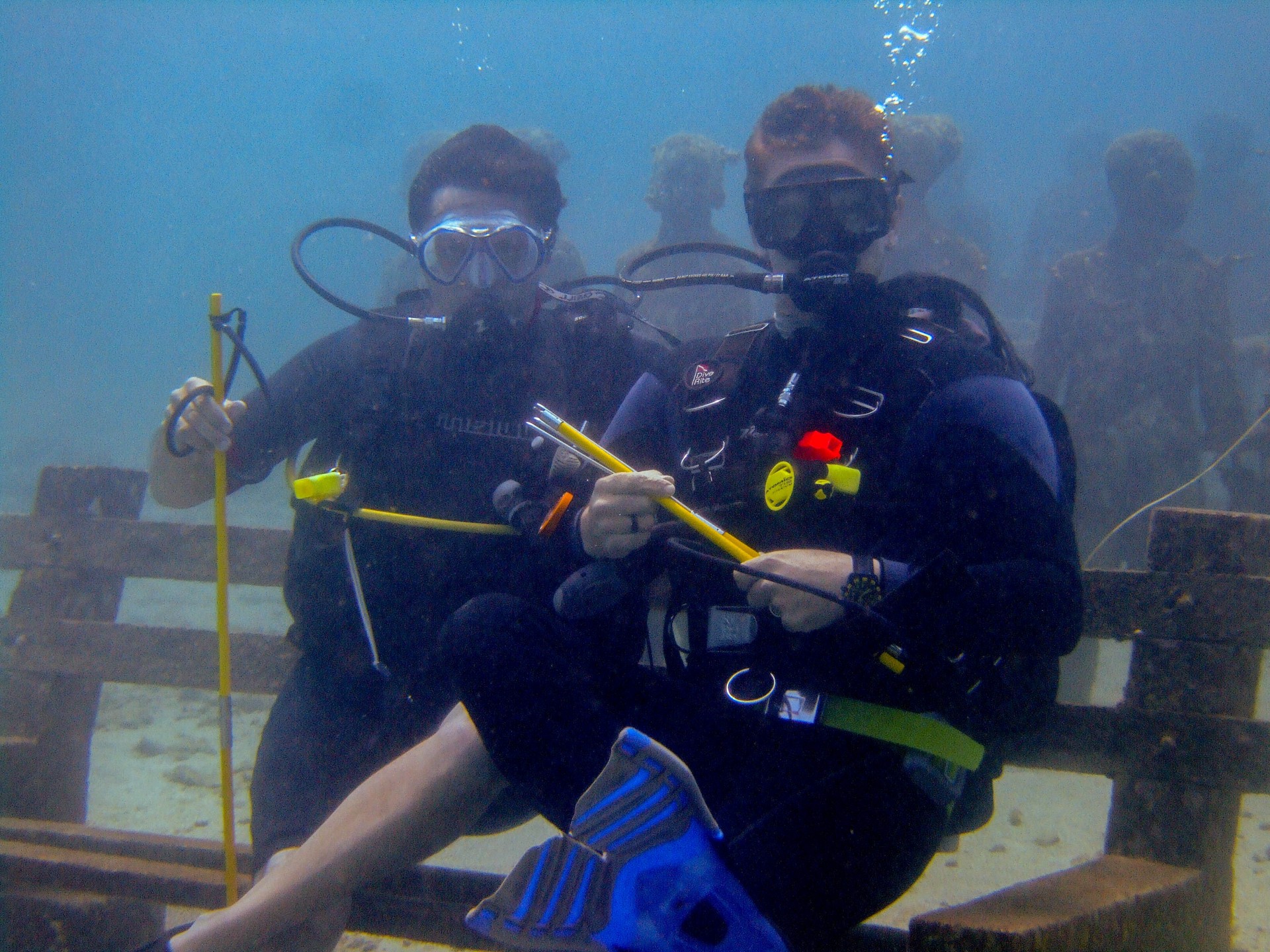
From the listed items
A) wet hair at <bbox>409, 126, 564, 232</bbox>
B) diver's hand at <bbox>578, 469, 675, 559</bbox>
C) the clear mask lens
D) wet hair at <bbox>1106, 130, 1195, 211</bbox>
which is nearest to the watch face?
diver's hand at <bbox>578, 469, 675, 559</bbox>

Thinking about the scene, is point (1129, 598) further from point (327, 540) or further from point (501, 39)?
point (501, 39)

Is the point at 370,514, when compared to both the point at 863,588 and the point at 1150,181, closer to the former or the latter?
the point at 863,588

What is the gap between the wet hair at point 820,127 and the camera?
7.68ft

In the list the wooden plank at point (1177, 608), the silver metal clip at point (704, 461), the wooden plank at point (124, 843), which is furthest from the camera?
the wooden plank at point (124, 843)

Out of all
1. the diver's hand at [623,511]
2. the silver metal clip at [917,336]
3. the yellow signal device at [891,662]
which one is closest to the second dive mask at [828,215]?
the silver metal clip at [917,336]

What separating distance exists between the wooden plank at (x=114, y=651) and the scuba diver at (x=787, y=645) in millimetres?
2439

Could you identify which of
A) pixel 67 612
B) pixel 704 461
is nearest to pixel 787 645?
pixel 704 461

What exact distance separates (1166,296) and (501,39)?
147339 mm

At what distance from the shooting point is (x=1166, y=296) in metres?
9.74

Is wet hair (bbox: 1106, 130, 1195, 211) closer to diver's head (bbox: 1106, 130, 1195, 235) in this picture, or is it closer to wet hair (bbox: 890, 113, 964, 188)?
diver's head (bbox: 1106, 130, 1195, 235)

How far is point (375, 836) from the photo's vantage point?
200 centimetres

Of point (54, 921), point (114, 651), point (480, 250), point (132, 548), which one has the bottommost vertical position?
point (54, 921)

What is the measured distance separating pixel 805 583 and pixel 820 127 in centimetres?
155

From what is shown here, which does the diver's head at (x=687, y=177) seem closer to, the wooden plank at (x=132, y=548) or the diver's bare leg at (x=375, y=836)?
the wooden plank at (x=132, y=548)
